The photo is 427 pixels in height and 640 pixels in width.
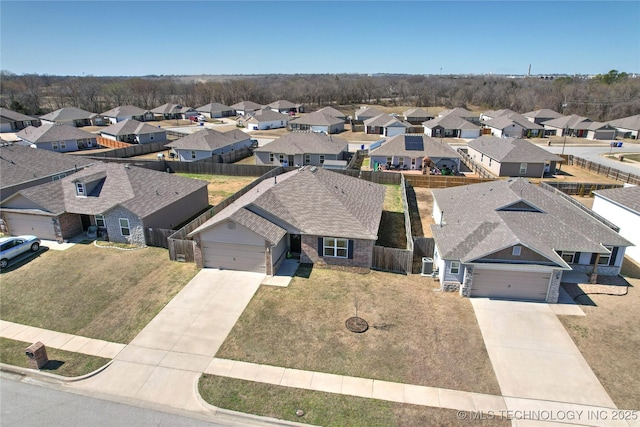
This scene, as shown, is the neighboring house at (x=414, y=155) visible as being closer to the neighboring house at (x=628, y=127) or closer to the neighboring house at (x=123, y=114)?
the neighboring house at (x=628, y=127)

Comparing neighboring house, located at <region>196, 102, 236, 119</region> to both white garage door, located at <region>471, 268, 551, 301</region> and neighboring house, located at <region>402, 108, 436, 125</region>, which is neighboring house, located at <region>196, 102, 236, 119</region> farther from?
white garage door, located at <region>471, 268, 551, 301</region>

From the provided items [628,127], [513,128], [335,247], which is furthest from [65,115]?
[628,127]

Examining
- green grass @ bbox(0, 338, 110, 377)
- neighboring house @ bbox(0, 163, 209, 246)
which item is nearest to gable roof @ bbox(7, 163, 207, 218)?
neighboring house @ bbox(0, 163, 209, 246)

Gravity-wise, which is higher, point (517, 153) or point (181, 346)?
point (517, 153)

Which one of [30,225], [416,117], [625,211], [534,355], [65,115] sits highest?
[65,115]

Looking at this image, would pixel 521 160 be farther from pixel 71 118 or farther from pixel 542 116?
pixel 71 118

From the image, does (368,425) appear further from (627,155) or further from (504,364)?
(627,155)
